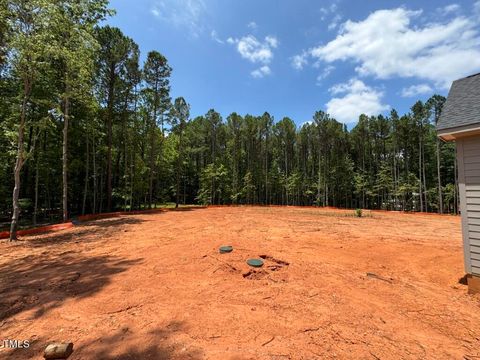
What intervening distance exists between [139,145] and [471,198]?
81.4 ft

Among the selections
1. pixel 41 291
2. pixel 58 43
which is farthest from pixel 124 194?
pixel 41 291

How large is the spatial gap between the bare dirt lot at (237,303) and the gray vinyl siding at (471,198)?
31.3 inches

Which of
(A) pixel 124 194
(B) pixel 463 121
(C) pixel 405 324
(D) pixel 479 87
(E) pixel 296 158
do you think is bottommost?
(C) pixel 405 324

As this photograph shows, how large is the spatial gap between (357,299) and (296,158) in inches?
1509

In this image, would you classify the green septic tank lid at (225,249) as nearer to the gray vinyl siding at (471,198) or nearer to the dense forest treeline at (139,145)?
the gray vinyl siding at (471,198)

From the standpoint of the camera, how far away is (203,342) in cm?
311

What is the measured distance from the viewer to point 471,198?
195 inches

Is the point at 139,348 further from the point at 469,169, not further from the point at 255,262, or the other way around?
the point at 469,169

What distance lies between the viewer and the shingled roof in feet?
16.2

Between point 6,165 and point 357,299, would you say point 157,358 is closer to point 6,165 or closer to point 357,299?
point 357,299

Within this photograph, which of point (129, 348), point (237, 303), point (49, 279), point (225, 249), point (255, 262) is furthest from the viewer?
point (225, 249)

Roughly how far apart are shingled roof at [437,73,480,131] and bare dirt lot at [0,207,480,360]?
3447 mm

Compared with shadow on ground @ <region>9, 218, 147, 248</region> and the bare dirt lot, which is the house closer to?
the bare dirt lot

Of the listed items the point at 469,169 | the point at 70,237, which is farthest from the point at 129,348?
the point at 70,237
